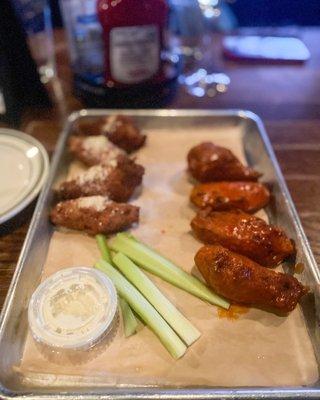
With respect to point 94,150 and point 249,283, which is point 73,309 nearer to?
point 249,283

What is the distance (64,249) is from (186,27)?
203cm

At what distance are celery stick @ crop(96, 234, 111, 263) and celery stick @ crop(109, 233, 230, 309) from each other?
32 mm

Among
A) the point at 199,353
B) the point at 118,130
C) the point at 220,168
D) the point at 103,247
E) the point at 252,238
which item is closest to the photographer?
the point at 199,353

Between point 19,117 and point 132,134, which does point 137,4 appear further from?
point 19,117

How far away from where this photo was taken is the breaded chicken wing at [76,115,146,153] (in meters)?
2.22

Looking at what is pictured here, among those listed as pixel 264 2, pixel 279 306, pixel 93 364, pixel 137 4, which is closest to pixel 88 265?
pixel 93 364

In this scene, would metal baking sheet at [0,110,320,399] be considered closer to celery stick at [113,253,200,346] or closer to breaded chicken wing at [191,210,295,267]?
breaded chicken wing at [191,210,295,267]

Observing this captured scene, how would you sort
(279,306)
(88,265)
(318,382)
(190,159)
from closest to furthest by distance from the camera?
1. (318,382)
2. (279,306)
3. (88,265)
4. (190,159)

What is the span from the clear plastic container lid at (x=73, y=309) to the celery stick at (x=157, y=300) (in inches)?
5.3

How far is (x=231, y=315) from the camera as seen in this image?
1.49 meters

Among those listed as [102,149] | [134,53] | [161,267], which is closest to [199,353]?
[161,267]

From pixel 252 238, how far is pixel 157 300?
43cm

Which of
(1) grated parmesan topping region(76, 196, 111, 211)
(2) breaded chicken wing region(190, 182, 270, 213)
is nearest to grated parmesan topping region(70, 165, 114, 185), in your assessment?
(1) grated parmesan topping region(76, 196, 111, 211)

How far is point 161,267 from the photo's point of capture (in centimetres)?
163
